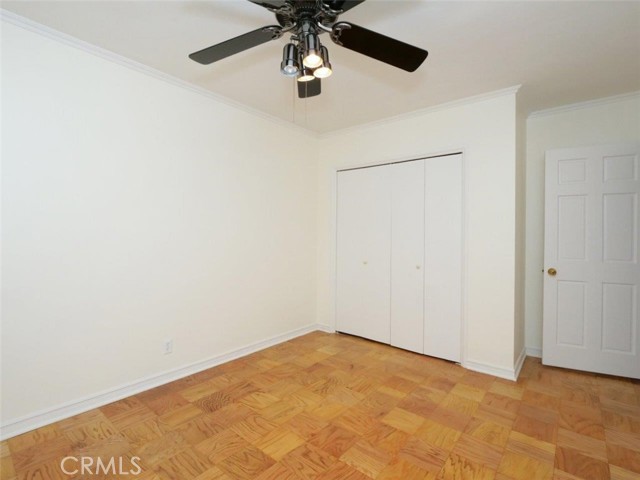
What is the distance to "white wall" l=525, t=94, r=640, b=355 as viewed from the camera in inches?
114

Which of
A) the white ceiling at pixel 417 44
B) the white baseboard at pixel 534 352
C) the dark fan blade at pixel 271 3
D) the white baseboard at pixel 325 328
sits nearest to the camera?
the dark fan blade at pixel 271 3

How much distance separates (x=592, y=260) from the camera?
2875 millimetres

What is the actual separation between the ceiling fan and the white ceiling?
1.08 feet

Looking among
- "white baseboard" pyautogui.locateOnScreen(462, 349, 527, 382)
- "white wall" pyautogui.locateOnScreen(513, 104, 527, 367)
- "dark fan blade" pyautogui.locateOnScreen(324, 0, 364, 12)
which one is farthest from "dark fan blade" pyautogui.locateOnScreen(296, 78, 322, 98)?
"white baseboard" pyautogui.locateOnScreen(462, 349, 527, 382)

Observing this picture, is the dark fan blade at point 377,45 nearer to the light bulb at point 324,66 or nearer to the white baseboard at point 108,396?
the light bulb at point 324,66

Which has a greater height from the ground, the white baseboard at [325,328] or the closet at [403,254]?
the closet at [403,254]

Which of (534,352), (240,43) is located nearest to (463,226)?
(534,352)

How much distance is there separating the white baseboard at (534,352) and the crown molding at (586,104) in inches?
93.3

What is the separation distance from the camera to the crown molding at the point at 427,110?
108 inches

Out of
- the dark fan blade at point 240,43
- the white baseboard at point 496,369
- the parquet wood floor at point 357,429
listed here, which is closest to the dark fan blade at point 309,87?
the dark fan blade at point 240,43

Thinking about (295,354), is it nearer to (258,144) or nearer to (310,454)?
(310,454)

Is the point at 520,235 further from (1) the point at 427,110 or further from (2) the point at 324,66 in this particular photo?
(2) the point at 324,66

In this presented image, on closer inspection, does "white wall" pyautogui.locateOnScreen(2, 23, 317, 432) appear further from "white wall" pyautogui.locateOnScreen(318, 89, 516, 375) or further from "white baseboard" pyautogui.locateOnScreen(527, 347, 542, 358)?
"white baseboard" pyautogui.locateOnScreen(527, 347, 542, 358)

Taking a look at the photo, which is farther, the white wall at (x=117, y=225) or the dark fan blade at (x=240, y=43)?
the white wall at (x=117, y=225)
